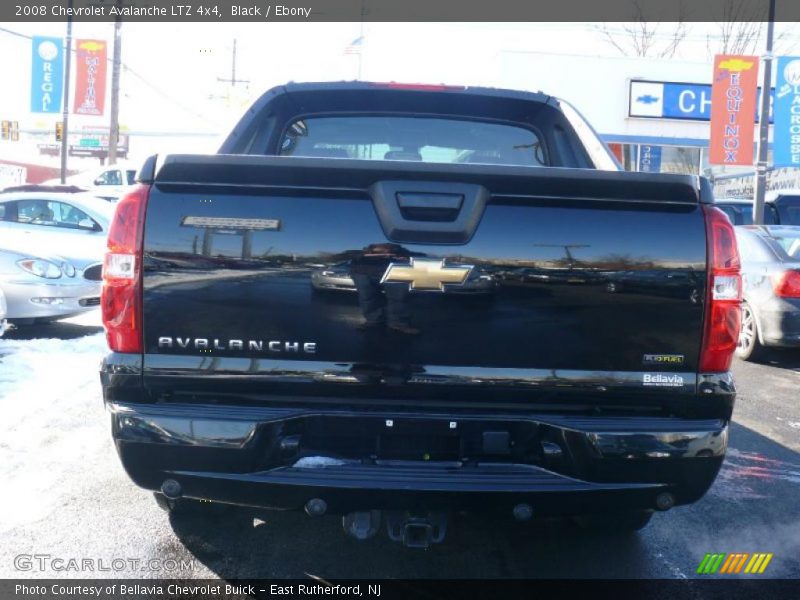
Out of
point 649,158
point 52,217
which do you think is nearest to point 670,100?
point 649,158

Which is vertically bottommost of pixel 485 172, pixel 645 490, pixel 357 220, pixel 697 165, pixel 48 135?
pixel 645 490

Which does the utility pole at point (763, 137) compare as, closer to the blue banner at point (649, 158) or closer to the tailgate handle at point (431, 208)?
the blue banner at point (649, 158)

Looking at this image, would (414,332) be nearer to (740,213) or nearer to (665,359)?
(665,359)

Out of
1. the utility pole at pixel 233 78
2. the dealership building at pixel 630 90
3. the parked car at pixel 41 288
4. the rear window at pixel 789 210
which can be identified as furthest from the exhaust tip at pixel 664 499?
the utility pole at pixel 233 78

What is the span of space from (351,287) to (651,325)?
1.03 meters

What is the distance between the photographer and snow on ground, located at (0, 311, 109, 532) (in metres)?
4.39

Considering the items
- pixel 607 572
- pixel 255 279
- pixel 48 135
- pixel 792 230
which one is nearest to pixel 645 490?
pixel 607 572

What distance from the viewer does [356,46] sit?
26266 millimetres

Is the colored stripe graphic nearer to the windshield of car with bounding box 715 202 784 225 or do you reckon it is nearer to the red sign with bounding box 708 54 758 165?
the windshield of car with bounding box 715 202 784 225

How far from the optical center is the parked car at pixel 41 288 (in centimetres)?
873

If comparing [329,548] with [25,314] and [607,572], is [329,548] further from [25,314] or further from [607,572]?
[25,314]

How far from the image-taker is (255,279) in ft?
8.90

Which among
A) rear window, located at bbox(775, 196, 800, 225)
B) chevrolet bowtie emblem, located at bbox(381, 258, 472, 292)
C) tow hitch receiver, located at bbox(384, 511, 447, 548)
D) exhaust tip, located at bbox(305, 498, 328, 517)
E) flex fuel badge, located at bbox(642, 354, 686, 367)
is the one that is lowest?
tow hitch receiver, located at bbox(384, 511, 447, 548)

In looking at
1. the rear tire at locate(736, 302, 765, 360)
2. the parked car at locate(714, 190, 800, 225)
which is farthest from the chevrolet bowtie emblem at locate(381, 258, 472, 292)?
the parked car at locate(714, 190, 800, 225)
